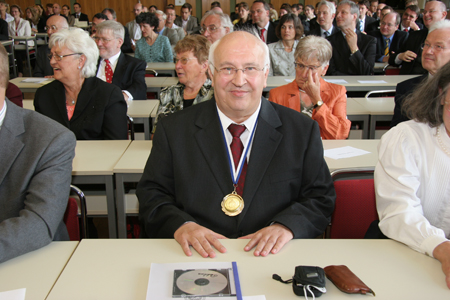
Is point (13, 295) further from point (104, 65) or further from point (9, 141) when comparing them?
point (104, 65)

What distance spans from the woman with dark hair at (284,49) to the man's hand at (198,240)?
4.15 metres

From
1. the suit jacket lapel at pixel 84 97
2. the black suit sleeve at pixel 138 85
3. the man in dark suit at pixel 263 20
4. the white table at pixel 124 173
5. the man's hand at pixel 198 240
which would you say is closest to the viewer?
the man's hand at pixel 198 240

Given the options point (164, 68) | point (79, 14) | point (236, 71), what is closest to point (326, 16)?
point (164, 68)

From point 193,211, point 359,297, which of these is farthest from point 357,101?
point 359,297

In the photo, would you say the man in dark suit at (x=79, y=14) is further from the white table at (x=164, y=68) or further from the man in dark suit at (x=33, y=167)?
the man in dark suit at (x=33, y=167)

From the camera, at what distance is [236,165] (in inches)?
64.2

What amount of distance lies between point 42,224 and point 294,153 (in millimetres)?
989

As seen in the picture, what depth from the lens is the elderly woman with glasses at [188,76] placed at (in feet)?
9.84

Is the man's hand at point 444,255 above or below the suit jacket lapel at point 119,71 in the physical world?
below

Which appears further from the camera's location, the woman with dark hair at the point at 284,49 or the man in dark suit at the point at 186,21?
the man in dark suit at the point at 186,21

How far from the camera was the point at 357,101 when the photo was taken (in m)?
3.86

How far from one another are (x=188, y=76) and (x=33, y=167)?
1.74 m

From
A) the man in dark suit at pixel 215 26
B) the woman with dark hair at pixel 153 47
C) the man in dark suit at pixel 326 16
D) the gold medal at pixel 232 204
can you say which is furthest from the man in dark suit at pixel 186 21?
the gold medal at pixel 232 204

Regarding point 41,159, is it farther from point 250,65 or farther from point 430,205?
point 430,205
